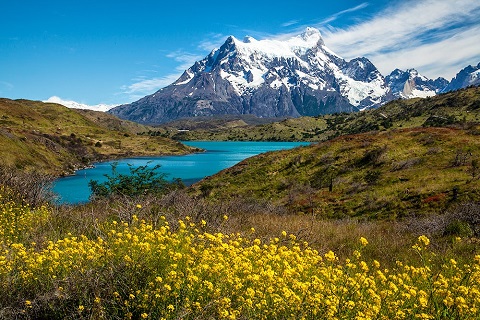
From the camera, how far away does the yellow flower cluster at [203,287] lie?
5.08 metres

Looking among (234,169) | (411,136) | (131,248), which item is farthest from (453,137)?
(131,248)

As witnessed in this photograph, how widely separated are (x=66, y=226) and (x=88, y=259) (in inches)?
260

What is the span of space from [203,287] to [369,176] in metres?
29.3

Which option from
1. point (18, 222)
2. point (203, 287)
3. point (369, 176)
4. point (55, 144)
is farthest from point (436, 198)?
point (55, 144)

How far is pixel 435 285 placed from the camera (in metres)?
5.71

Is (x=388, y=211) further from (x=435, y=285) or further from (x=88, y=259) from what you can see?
(x=88, y=259)

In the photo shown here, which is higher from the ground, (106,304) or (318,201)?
(106,304)

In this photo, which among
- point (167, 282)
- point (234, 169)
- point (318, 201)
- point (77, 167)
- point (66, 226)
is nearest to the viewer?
point (167, 282)

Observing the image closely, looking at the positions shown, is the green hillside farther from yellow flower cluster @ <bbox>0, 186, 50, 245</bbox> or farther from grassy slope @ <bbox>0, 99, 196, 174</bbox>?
grassy slope @ <bbox>0, 99, 196, 174</bbox>

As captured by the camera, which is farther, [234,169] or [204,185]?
[234,169]

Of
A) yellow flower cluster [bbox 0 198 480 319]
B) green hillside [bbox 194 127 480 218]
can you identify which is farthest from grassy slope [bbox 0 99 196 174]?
yellow flower cluster [bbox 0 198 480 319]

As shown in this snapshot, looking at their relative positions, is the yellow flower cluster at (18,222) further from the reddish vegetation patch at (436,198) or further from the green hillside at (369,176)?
the reddish vegetation patch at (436,198)

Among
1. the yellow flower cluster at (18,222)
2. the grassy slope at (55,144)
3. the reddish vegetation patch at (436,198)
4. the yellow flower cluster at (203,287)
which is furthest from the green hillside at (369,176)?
the grassy slope at (55,144)

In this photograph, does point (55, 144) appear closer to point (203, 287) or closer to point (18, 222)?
point (18, 222)
